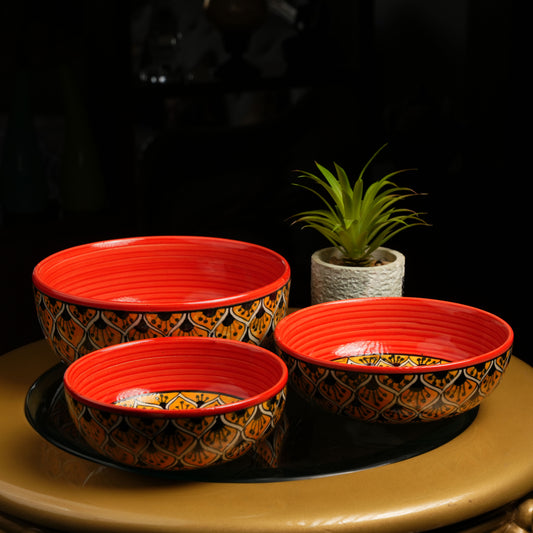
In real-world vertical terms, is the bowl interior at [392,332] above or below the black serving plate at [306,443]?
above

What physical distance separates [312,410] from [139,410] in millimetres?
235

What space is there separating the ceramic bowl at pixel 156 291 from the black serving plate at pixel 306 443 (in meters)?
0.07

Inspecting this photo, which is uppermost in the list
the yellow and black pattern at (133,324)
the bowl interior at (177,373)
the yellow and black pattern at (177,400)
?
the yellow and black pattern at (133,324)

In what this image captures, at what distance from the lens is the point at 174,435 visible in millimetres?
578

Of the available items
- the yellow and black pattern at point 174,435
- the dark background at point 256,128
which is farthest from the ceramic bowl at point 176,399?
the dark background at point 256,128

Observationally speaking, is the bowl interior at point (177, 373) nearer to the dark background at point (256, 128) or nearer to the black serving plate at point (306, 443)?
the black serving plate at point (306, 443)

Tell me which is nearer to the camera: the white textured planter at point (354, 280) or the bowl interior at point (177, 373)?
the bowl interior at point (177, 373)

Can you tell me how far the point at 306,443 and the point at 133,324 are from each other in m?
0.19

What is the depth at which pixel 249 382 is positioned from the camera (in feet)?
2.32

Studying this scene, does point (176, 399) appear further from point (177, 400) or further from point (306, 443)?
point (306, 443)

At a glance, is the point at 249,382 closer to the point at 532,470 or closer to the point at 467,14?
the point at 532,470

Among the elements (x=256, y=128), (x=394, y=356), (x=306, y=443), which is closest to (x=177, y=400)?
(x=306, y=443)

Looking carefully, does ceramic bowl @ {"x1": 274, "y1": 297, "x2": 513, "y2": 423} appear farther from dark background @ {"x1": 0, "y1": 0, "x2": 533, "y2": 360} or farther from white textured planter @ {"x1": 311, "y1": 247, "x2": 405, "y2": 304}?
dark background @ {"x1": 0, "y1": 0, "x2": 533, "y2": 360}

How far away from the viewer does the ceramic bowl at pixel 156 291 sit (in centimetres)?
72
